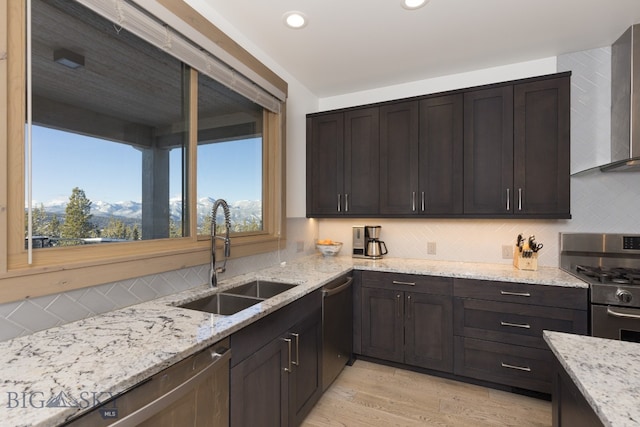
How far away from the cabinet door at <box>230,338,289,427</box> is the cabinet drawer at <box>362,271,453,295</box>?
3.81 ft

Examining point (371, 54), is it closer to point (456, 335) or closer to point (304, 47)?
point (304, 47)

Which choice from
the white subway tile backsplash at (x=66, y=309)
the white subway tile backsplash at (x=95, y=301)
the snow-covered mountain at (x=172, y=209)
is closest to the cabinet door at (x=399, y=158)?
the snow-covered mountain at (x=172, y=209)

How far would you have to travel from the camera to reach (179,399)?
3.33 feet

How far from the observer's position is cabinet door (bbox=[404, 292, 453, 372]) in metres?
2.39

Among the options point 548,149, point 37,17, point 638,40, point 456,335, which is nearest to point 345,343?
point 456,335

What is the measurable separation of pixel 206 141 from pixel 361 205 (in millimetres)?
1549

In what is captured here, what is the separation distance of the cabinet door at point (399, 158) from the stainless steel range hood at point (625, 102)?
1.33 meters

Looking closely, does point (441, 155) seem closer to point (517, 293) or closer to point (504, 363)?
point (517, 293)

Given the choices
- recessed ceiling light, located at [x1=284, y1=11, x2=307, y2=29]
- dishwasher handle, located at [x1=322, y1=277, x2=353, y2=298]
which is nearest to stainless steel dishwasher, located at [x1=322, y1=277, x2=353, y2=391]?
dishwasher handle, located at [x1=322, y1=277, x2=353, y2=298]

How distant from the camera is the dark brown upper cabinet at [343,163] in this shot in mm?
2943

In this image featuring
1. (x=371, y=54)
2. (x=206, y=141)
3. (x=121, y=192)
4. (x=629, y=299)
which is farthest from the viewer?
(x=371, y=54)

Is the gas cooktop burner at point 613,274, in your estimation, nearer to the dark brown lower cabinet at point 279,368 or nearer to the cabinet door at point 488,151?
the cabinet door at point 488,151

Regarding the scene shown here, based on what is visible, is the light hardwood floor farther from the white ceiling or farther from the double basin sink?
the white ceiling

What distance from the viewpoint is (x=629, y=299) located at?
183 cm
